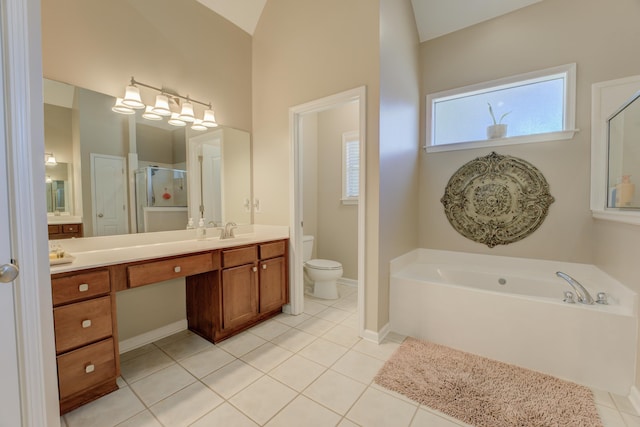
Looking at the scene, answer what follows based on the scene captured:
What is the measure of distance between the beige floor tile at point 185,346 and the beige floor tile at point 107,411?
0.43 meters

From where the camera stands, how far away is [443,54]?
2.80 m

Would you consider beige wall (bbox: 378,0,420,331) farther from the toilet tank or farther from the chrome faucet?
the chrome faucet

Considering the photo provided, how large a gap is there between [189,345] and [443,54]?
147 inches

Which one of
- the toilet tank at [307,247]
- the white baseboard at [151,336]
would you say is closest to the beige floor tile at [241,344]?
the white baseboard at [151,336]

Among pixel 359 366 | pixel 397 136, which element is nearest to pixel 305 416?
pixel 359 366

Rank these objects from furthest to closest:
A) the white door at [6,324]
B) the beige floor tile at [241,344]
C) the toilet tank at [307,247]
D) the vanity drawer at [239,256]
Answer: the toilet tank at [307,247] < the vanity drawer at [239,256] < the beige floor tile at [241,344] < the white door at [6,324]

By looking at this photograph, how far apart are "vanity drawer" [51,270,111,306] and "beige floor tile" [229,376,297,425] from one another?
1.01 meters

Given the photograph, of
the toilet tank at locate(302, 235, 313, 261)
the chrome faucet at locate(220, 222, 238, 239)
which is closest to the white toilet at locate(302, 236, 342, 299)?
the toilet tank at locate(302, 235, 313, 261)

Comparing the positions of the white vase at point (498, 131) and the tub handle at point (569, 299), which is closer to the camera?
the tub handle at point (569, 299)

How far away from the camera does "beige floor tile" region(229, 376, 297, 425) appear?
1.45 meters

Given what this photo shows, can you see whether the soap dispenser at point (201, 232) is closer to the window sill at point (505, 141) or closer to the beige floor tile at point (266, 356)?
the beige floor tile at point (266, 356)

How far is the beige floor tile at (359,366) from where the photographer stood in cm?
177

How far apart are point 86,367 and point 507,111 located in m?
3.85

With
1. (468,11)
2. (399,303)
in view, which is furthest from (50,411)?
(468,11)
